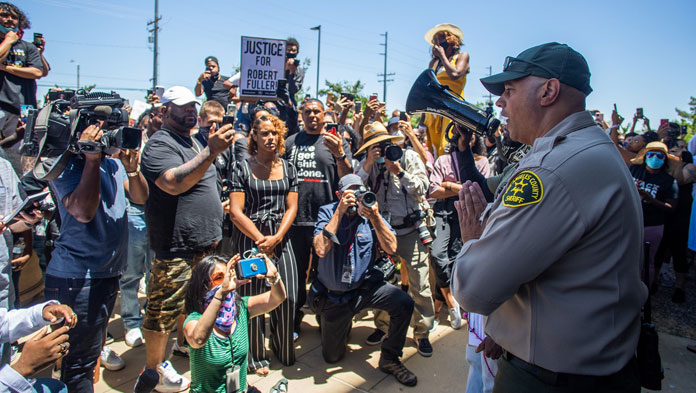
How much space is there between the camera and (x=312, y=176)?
4.16 m

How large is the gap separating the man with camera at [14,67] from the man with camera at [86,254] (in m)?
2.55

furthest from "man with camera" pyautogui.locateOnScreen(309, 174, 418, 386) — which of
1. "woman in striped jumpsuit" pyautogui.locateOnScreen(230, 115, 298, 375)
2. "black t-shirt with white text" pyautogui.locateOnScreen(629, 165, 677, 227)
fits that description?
"black t-shirt with white text" pyautogui.locateOnScreen(629, 165, 677, 227)

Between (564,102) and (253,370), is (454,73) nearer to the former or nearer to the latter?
(564,102)

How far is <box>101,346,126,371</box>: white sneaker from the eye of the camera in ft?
11.4

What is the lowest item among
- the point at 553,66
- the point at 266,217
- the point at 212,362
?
the point at 212,362

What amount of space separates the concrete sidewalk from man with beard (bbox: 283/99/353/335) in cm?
62

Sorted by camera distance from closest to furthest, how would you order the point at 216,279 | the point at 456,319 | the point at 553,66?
the point at 553,66
the point at 216,279
the point at 456,319

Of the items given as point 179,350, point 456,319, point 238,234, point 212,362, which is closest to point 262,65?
point 238,234

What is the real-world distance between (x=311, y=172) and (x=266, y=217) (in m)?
0.83

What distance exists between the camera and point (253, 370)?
3520 millimetres

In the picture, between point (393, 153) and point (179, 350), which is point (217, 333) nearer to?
point (179, 350)

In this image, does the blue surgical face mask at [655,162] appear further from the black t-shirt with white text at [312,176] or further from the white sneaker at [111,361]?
the white sneaker at [111,361]

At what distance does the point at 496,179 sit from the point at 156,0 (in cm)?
2797

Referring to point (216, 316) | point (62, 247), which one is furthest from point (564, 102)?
point (62, 247)
